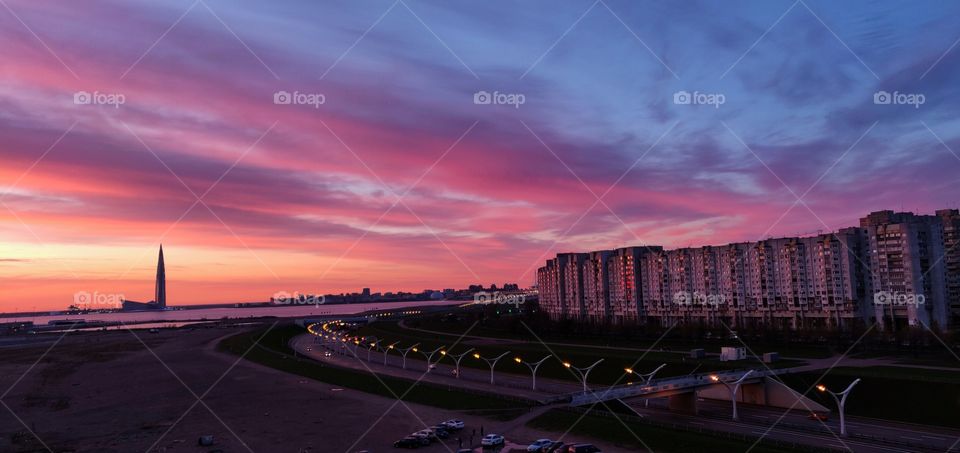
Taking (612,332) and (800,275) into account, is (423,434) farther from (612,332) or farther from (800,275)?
(800,275)

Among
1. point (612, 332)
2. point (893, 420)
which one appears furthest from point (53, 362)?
point (893, 420)

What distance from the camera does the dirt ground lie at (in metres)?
44.4

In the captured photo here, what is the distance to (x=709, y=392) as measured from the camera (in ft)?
209

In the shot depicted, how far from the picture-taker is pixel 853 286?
11362 centimetres

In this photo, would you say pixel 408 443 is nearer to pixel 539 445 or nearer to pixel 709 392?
pixel 539 445

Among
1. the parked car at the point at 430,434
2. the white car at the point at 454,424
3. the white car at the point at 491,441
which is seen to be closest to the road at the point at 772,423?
the white car at the point at 454,424

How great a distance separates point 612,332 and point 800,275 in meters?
36.9

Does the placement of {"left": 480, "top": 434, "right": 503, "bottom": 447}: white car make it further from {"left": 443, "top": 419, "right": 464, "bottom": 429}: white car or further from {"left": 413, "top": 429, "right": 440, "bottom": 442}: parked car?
{"left": 443, "top": 419, "right": 464, "bottom": 429}: white car

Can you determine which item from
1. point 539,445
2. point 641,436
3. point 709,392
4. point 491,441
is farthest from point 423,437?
point 709,392

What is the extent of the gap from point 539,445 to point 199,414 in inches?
1251

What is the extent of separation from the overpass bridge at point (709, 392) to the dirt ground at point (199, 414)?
746 centimetres

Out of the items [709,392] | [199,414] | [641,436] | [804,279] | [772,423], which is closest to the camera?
[641,436]

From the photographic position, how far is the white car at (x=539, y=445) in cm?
4000

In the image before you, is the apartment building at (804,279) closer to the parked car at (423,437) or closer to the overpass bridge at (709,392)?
the overpass bridge at (709,392)
